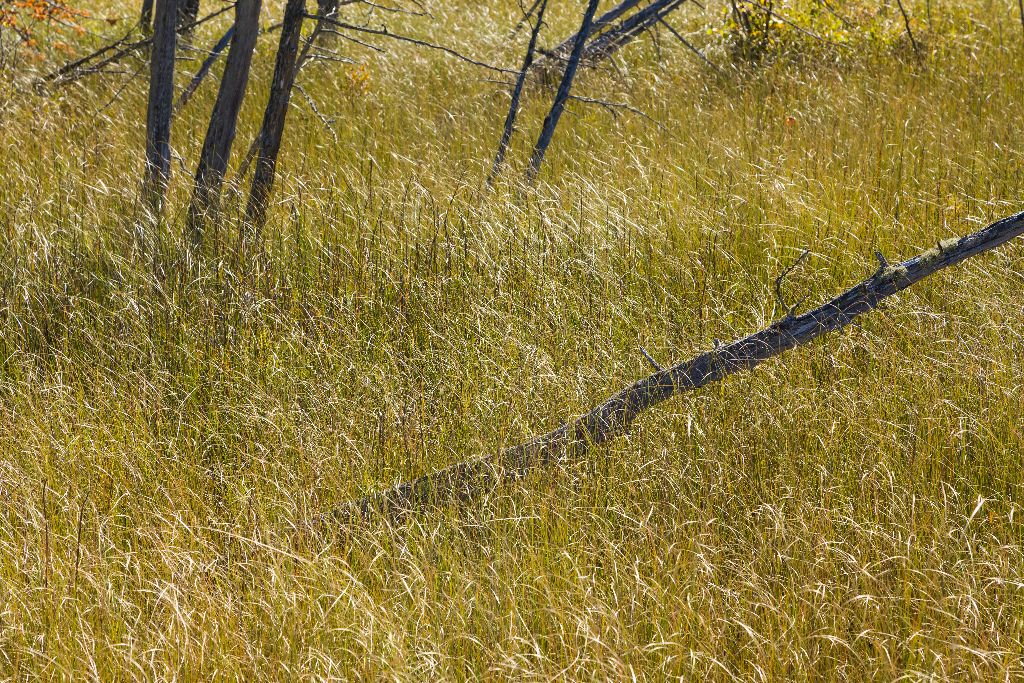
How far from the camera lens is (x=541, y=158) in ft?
18.0

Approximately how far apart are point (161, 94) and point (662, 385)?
3.42 meters

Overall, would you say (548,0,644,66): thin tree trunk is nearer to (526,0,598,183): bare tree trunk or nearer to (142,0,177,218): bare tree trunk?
(526,0,598,183): bare tree trunk

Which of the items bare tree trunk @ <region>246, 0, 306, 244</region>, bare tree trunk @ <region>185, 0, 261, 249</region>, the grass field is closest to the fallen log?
the grass field

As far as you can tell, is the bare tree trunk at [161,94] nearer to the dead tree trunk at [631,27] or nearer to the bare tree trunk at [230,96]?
the bare tree trunk at [230,96]

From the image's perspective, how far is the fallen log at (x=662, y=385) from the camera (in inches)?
115

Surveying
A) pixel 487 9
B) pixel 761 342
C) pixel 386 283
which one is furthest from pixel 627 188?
pixel 487 9

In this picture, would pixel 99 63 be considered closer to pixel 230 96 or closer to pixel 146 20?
pixel 230 96

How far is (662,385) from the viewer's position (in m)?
3.04

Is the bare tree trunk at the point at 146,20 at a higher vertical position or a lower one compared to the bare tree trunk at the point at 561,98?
higher

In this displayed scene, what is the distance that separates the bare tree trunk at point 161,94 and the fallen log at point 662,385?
8.93ft

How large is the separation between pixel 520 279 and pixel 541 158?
1.50 metres

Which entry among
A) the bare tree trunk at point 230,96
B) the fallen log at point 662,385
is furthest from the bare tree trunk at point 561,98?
the fallen log at point 662,385

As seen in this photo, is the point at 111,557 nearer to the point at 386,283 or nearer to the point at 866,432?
the point at 386,283

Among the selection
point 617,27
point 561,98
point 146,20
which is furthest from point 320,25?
point 146,20
